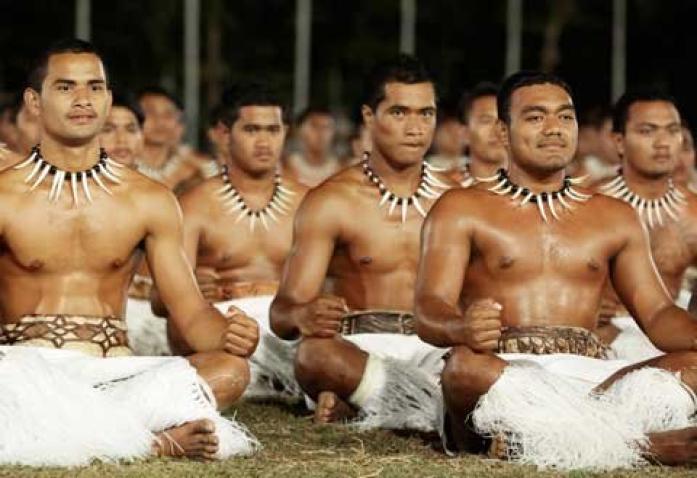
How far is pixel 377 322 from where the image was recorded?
7301mm

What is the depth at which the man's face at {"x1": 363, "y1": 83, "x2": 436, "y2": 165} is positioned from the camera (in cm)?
745

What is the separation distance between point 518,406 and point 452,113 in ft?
25.9

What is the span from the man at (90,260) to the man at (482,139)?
3.37m

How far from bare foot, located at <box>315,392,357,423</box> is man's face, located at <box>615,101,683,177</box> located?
1904mm

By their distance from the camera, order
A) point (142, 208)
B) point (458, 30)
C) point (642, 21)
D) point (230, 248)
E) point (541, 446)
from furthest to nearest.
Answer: point (458, 30), point (642, 21), point (230, 248), point (142, 208), point (541, 446)

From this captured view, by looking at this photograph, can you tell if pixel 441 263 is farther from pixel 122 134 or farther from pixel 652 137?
pixel 122 134

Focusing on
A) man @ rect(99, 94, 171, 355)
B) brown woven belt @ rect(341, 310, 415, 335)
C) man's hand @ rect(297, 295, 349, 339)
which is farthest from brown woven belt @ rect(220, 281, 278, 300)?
man's hand @ rect(297, 295, 349, 339)

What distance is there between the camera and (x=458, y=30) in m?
27.2

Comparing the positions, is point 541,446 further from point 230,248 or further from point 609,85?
point 609,85

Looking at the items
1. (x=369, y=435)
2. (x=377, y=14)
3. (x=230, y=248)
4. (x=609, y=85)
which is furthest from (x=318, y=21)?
(x=369, y=435)

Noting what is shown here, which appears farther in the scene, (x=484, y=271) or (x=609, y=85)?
(x=609, y=85)

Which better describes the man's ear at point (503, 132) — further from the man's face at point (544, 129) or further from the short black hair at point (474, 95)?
the short black hair at point (474, 95)

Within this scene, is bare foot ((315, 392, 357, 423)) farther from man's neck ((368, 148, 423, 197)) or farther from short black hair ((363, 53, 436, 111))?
short black hair ((363, 53, 436, 111))

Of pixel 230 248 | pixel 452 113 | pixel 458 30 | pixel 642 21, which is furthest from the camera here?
pixel 458 30
